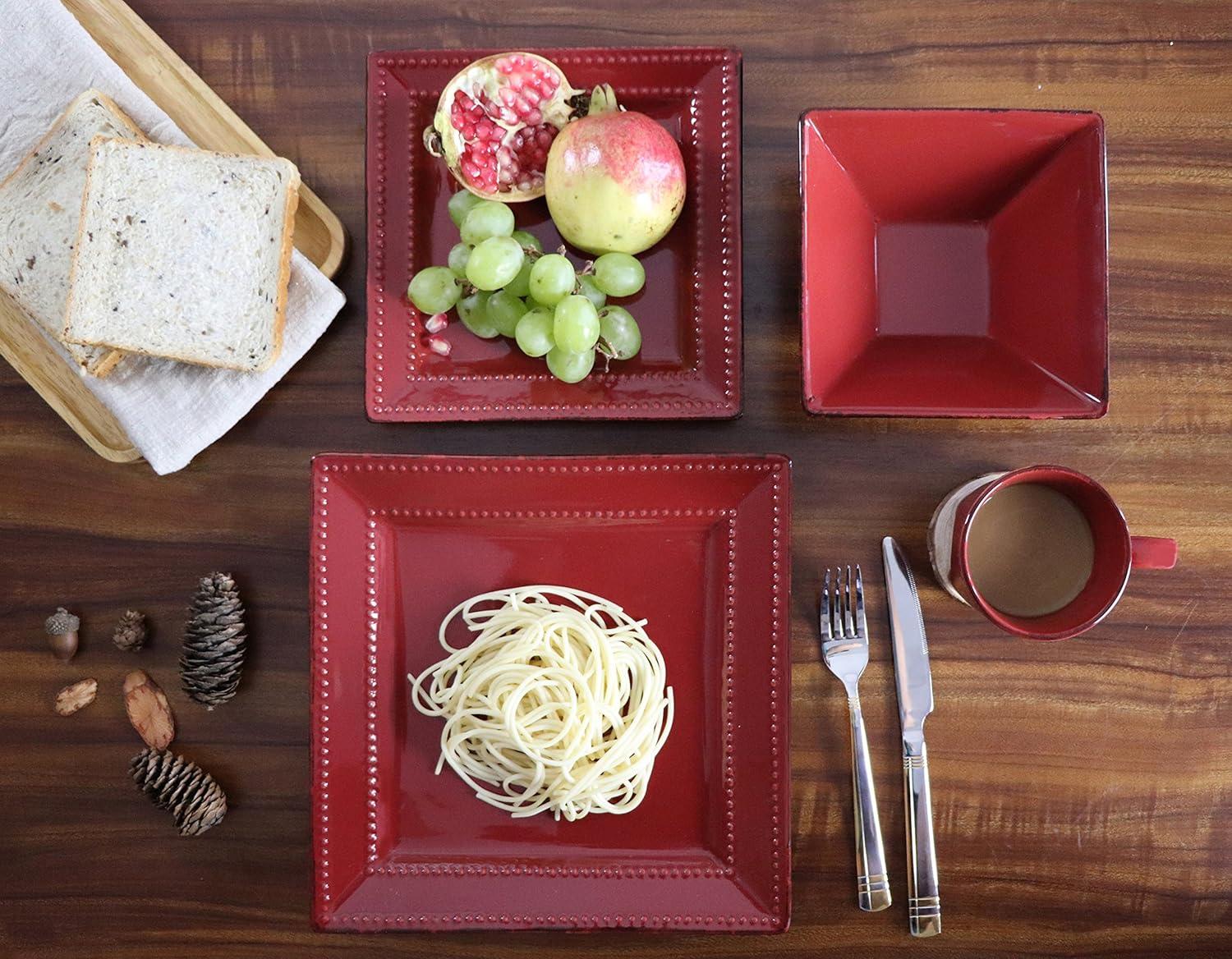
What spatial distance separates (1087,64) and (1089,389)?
387mm

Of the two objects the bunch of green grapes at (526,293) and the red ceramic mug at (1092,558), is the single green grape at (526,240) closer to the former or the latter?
the bunch of green grapes at (526,293)

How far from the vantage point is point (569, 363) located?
845mm

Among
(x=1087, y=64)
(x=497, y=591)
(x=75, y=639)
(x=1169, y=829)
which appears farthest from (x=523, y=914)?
(x=1087, y=64)

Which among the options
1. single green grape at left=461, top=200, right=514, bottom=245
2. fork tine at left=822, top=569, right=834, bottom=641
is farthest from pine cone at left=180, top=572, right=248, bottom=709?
fork tine at left=822, top=569, right=834, bottom=641

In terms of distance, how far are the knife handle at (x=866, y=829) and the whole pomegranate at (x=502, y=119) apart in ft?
2.15

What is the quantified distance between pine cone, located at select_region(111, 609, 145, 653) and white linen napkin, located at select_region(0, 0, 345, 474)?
17 centimetres

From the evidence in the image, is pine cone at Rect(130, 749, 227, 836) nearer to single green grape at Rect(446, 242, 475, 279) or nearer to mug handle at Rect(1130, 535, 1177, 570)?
single green grape at Rect(446, 242, 475, 279)

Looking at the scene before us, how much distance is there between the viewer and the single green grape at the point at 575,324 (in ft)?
2.65

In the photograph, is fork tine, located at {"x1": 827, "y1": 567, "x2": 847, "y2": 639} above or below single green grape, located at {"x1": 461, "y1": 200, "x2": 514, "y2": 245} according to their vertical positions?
below

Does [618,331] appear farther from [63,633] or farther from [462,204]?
[63,633]

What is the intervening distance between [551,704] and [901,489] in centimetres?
44

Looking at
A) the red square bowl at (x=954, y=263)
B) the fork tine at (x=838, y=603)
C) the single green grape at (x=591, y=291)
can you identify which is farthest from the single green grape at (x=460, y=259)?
the fork tine at (x=838, y=603)

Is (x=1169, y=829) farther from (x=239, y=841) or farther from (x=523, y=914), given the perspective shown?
(x=239, y=841)

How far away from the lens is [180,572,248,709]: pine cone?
92 centimetres
